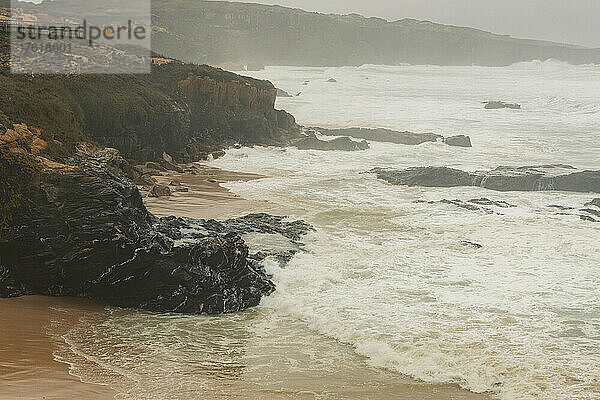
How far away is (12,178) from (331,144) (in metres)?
18.6

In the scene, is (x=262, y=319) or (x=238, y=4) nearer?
(x=262, y=319)

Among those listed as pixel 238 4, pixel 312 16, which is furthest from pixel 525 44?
pixel 238 4

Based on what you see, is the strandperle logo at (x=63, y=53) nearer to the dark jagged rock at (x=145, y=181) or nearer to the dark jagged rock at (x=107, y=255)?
the dark jagged rock at (x=145, y=181)

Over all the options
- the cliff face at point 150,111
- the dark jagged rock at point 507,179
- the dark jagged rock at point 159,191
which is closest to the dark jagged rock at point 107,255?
the cliff face at point 150,111

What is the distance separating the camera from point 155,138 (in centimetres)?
2175

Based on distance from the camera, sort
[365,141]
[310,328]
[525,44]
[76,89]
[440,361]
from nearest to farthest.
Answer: [440,361] < [310,328] < [76,89] < [365,141] < [525,44]

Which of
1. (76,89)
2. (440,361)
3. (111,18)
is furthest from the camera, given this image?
(111,18)

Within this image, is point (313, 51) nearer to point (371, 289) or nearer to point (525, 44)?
point (525, 44)

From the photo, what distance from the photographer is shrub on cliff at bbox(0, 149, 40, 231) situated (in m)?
9.19

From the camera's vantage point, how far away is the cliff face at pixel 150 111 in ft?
40.1

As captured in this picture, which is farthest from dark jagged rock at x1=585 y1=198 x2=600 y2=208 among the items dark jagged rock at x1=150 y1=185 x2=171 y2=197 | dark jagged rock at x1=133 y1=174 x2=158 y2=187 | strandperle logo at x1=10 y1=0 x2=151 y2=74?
strandperle logo at x1=10 y1=0 x2=151 y2=74

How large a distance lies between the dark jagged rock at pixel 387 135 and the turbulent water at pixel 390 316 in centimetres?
950

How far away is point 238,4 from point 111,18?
27.6 metres

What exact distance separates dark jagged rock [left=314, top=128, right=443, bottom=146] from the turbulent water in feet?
31.2
